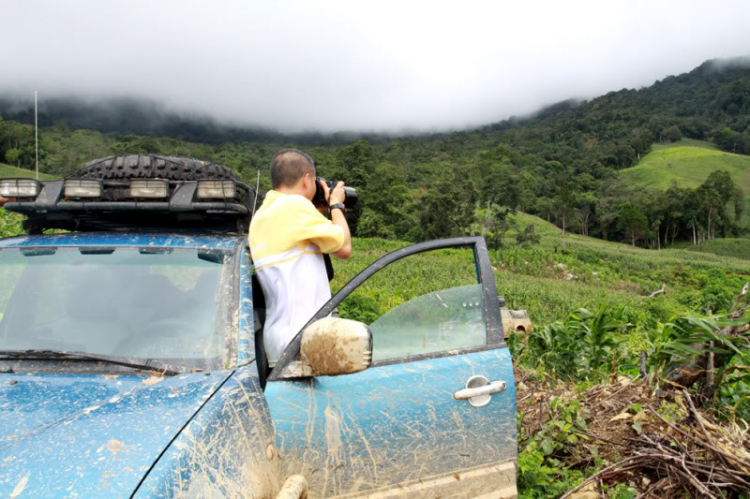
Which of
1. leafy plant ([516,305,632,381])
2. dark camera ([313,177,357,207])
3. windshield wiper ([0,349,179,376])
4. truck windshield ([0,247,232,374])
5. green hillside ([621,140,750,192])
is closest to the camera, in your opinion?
windshield wiper ([0,349,179,376])

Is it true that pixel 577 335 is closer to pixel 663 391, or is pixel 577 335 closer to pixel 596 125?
pixel 663 391

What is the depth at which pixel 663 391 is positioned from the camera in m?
3.33

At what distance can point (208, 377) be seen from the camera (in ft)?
6.21

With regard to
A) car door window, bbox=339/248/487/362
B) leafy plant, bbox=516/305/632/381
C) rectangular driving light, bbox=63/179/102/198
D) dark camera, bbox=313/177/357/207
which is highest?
rectangular driving light, bbox=63/179/102/198

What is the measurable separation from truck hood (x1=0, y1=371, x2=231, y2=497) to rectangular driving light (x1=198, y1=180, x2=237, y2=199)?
1044 millimetres

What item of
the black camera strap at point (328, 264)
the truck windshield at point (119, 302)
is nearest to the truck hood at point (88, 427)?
the truck windshield at point (119, 302)

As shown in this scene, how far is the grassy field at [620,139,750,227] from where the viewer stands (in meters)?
91.8

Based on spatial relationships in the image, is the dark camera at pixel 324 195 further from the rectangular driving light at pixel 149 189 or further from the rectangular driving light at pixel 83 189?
the rectangular driving light at pixel 83 189

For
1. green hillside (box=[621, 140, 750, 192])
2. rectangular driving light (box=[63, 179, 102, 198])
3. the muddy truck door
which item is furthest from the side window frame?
green hillside (box=[621, 140, 750, 192])

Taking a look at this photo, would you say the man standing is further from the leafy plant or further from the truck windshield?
the leafy plant

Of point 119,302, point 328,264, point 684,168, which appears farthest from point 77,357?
point 684,168

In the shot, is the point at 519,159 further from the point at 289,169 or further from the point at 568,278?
the point at 289,169

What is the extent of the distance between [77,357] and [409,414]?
132 cm

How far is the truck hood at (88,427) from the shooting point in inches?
52.1
